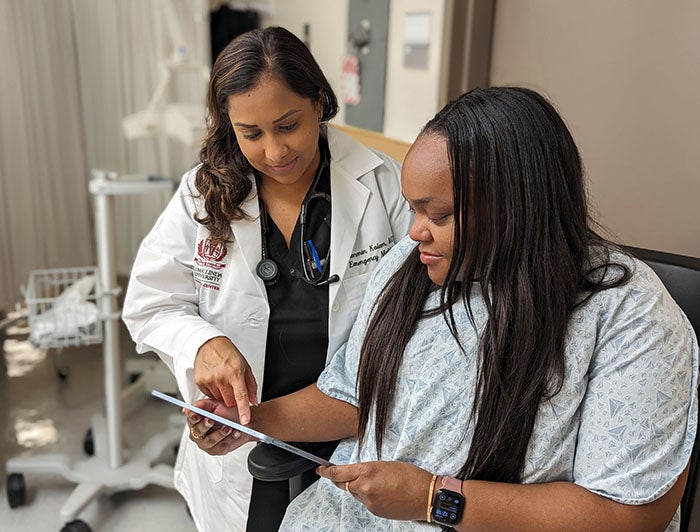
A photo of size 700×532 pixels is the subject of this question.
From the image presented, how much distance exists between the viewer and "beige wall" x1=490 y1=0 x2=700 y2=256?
150 centimetres

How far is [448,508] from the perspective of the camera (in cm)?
94

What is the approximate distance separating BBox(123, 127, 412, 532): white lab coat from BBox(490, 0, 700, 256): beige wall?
63 centimetres

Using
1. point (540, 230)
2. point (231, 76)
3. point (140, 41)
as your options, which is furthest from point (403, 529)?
point (140, 41)

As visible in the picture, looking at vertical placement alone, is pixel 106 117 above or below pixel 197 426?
above

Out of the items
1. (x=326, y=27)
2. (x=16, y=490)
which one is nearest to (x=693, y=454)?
(x=16, y=490)

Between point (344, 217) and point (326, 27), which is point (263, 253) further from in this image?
Result: point (326, 27)

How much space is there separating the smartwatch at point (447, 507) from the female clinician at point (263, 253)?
0.35 m

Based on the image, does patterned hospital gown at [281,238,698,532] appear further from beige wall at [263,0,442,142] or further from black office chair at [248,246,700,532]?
beige wall at [263,0,442,142]

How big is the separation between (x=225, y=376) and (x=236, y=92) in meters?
0.48

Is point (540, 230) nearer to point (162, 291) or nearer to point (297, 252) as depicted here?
point (297, 252)

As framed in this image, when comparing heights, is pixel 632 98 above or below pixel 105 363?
above

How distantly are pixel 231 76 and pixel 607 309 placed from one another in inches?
28.2

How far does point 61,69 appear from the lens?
309cm

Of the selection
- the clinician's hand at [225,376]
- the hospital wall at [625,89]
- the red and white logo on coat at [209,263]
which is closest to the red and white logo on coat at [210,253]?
the red and white logo on coat at [209,263]
